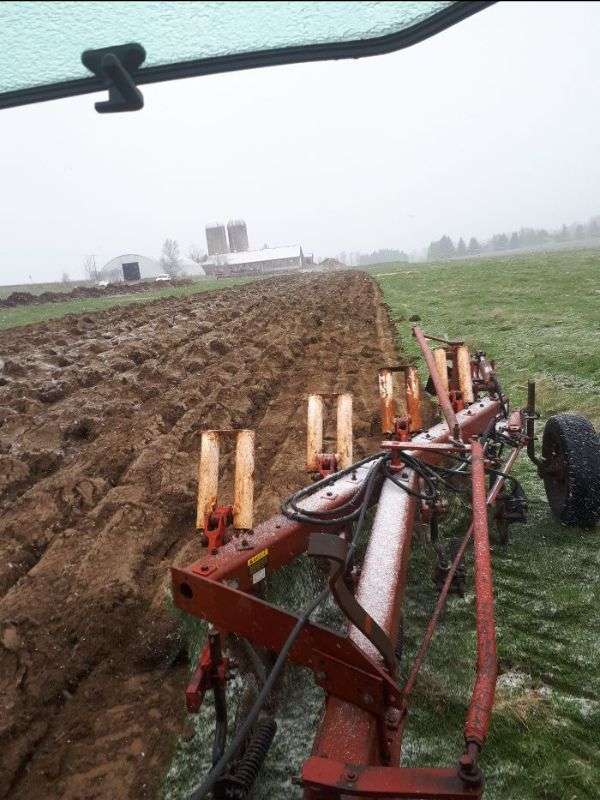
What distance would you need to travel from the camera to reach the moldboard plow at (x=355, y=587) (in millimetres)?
1323

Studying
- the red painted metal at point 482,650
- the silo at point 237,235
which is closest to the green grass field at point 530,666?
the red painted metal at point 482,650

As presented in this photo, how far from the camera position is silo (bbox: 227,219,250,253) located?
97.4 m

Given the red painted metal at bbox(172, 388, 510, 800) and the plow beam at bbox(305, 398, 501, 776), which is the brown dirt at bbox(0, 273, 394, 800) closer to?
the red painted metal at bbox(172, 388, 510, 800)

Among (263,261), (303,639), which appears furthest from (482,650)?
(263,261)

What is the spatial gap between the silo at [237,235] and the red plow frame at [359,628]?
9849 cm

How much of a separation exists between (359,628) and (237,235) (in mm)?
101072

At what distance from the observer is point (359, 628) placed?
1536 millimetres

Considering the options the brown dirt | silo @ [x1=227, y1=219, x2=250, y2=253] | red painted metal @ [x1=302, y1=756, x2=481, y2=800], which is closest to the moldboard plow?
red painted metal @ [x1=302, y1=756, x2=481, y2=800]

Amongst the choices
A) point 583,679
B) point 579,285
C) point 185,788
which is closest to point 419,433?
point 583,679

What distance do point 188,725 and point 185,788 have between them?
12.2 inches

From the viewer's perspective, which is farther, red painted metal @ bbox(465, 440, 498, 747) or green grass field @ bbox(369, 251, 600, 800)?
green grass field @ bbox(369, 251, 600, 800)

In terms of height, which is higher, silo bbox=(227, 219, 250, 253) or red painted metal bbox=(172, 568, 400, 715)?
silo bbox=(227, 219, 250, 253)

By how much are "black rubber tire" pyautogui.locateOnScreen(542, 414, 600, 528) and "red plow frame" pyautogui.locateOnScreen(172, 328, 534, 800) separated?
0.98 meters

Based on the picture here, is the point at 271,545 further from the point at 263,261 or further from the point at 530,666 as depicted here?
the point at 263,261
